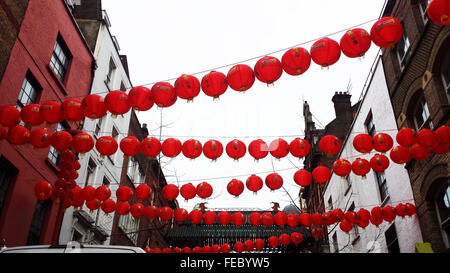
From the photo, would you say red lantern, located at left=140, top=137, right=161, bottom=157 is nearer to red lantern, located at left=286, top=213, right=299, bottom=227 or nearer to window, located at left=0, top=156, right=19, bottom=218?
window, located at left=0, top=156, right=19, bottom=218

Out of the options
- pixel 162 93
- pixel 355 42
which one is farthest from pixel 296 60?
pixel 162 93

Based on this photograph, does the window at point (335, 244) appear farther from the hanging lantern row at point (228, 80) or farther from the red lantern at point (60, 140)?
the red lantern at point (60, 140)

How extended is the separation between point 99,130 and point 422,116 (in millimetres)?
16813

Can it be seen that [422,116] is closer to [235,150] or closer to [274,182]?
[274,182]

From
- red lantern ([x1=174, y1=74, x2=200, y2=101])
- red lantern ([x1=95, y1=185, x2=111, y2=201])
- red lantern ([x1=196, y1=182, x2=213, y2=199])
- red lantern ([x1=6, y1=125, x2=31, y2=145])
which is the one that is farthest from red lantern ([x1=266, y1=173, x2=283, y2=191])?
red lantern ([x1=6, y1=125, x2=31, y2=145])

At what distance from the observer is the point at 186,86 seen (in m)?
8.71

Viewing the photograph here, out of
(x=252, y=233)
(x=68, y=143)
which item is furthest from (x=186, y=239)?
(x=68, y=143)

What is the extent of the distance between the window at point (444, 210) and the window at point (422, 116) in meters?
2.46

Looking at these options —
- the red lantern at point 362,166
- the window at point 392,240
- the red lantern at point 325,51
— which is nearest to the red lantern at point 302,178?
the red lantern at point 362,166

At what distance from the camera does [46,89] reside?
15.0 m

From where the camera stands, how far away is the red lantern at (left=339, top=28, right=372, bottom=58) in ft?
25.7

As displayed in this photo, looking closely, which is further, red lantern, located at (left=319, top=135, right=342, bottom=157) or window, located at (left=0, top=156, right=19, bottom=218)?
window, located at (left=0, top=156, right=19, bottom=218)

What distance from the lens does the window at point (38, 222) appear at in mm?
14108
